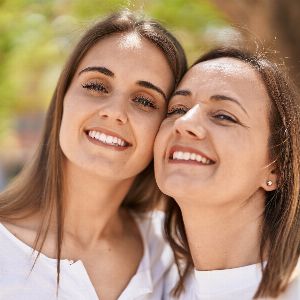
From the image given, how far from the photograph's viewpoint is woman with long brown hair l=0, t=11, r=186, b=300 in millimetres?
2961

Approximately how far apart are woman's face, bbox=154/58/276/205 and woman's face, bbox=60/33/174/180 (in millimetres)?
185

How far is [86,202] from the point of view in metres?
3.27

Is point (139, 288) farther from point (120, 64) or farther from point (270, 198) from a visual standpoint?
point (120, 64)

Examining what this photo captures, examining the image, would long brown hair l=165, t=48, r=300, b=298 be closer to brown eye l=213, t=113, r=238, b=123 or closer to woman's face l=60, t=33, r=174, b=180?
brown eye l=213, t=113, r=238, b=123

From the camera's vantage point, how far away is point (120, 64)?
3.06 metres

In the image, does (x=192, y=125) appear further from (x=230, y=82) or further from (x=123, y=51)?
(x=123, y=51)

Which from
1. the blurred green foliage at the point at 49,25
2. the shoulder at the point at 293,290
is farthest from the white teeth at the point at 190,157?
the blurred green foliage at the point at 49,25

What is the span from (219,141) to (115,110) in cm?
54

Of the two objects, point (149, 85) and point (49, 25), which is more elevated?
point (49, 25)

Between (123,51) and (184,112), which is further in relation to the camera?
(123,51)

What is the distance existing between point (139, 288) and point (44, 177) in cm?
76

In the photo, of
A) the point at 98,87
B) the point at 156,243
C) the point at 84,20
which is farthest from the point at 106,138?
the point at 84,20

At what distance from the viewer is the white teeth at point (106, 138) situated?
3045mm

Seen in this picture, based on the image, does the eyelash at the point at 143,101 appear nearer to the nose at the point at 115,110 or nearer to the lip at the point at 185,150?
the nose at the point at 115,110
